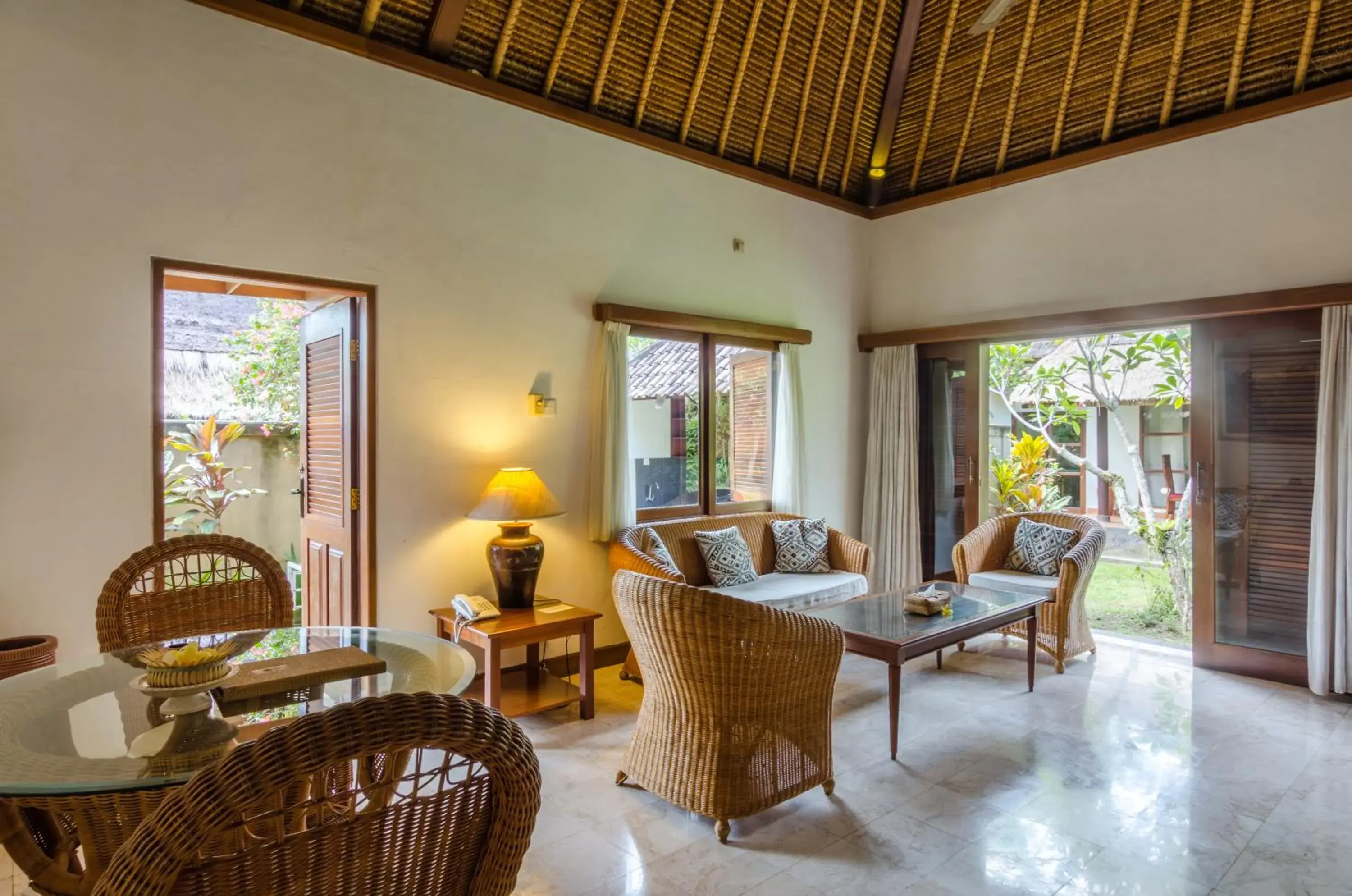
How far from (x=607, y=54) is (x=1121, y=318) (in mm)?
3637

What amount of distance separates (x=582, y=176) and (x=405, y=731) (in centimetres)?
421

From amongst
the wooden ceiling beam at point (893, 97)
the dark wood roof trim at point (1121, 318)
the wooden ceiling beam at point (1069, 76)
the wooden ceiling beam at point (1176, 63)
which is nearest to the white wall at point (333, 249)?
the wooden ceiling beam at point (893, 97)

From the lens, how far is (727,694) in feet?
8.59

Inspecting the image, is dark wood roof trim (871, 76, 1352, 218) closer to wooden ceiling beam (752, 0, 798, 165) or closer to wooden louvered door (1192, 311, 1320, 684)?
wooden louvered door (1192, 311, 1320, 684)

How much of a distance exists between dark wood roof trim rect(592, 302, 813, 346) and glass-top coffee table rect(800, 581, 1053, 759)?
1.97m

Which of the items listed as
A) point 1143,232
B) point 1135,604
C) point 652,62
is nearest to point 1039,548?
point 1143,232

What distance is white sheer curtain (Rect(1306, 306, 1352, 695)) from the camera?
4.16 meters

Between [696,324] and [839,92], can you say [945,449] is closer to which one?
[696,324]

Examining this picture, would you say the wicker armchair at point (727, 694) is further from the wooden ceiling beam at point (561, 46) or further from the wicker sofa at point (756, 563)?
the wooden ceiling beam at point (561, 46)

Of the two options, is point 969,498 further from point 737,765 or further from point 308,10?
point 308,10

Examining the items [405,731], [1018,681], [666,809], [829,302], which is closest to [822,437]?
[829,302]

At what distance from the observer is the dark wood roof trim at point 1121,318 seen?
433 centimetres

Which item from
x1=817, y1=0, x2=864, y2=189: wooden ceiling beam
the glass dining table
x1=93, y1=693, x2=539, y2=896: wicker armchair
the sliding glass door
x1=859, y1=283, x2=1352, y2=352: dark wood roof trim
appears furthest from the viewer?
the sliding glass door

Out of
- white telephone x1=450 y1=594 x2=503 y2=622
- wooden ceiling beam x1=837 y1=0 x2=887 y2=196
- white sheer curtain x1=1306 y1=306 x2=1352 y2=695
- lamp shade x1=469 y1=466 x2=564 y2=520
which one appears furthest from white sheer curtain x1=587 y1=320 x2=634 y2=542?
white sheer curtain x1=1306 y1=306 x2=1352 y2=695
